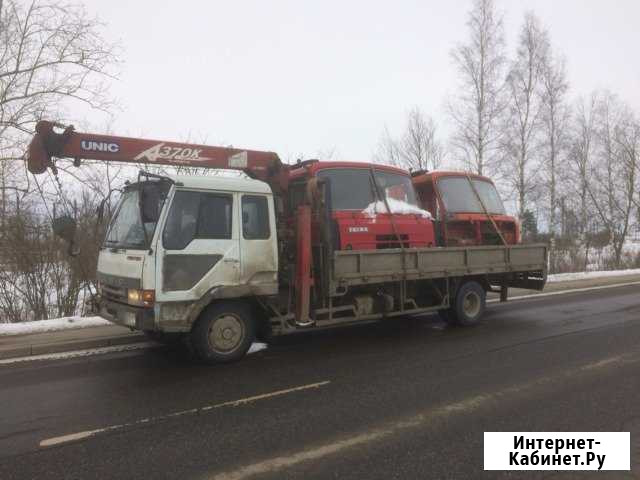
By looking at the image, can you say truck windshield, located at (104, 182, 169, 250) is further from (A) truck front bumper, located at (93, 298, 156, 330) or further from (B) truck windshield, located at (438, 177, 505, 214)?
(B) truck windshield, located at (438, 177, 505, 214)

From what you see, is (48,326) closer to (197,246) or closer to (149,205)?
(149,205)

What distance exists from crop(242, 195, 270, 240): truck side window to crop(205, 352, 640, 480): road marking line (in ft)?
10.5

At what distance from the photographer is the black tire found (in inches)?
334

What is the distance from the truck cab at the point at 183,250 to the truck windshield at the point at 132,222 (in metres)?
0.01

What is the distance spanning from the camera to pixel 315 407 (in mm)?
4492

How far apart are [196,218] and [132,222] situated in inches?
36.9

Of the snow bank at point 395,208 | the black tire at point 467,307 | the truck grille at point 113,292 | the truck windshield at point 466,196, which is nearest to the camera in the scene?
the truck grille at point 113,292

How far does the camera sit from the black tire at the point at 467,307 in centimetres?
848

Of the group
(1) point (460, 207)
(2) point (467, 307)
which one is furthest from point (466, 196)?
(2) point (467, 307)

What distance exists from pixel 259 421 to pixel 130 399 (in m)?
1.56

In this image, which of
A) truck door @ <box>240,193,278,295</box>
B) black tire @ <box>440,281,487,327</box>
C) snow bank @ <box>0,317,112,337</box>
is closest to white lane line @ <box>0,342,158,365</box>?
snow bank @ <box>0,317,112,337</box>

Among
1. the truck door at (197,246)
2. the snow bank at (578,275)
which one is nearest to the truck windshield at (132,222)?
the truck door at (197,246)

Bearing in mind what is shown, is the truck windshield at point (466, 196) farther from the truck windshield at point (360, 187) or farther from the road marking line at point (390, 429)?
the road marking line at point (390, 429)

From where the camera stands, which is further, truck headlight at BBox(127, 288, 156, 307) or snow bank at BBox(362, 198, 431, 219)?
snow bank at BBox(362, 198, 431, 219)
